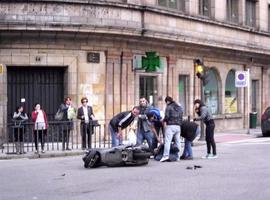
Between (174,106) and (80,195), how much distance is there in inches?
245

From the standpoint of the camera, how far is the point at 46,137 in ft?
61.5

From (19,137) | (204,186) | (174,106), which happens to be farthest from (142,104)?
(204,186)

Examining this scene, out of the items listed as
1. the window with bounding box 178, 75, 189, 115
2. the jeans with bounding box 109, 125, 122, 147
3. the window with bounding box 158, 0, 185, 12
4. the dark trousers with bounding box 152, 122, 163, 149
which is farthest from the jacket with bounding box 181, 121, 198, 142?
the window with bounding box 178, 75, 189, 115

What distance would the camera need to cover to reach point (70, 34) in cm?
2075

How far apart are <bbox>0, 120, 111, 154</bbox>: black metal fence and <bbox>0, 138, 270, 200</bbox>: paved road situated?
1.42 meters

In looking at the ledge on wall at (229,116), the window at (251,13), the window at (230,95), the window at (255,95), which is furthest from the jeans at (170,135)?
the window at (255,95)

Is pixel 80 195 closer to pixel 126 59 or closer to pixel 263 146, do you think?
pixel 263 146

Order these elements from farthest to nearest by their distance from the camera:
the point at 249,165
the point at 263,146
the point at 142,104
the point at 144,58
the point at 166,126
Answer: the point at 144,58, the point at 263,146, the point at 142,104, the point at 166,126, the point at 249,165

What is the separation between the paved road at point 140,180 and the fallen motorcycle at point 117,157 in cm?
24

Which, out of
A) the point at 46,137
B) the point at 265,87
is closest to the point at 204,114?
the point at 46,137

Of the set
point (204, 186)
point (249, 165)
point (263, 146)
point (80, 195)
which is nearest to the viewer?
point (80, 195)

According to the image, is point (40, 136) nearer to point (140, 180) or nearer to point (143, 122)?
point (143, 122)

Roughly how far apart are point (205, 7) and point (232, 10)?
3.05 m

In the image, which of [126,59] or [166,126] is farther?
[126,59]
